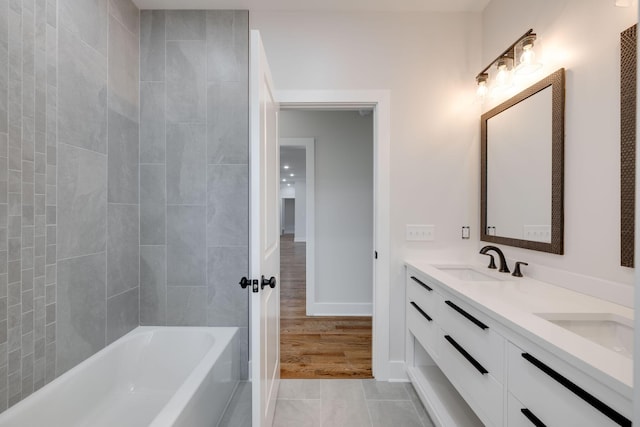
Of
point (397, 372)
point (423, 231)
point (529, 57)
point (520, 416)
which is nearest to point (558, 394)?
point (520, 416)

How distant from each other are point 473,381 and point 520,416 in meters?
0.26

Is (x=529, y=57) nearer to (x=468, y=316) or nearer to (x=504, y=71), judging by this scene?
(x=504, y=71)

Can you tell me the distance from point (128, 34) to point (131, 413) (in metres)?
2.38

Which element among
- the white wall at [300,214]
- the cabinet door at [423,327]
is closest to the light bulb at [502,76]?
the cabinet door at [423,327]

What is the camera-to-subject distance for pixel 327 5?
1.93m

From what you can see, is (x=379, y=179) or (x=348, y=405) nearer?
(x=348, y=405)

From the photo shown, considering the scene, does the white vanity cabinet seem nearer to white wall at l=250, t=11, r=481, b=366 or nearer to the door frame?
the door frame

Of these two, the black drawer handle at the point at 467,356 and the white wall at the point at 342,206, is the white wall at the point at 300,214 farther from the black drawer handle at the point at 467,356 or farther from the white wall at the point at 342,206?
the black drawer handle at the point at 467,356

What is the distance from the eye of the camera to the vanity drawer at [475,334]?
1.01 metres

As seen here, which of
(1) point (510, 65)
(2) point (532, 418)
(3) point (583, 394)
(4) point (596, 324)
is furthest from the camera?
(1) point (510, 65)

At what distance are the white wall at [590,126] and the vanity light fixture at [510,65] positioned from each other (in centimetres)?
7

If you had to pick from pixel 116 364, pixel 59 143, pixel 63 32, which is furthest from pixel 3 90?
pixel 116 364

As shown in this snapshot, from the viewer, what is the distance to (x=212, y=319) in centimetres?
200

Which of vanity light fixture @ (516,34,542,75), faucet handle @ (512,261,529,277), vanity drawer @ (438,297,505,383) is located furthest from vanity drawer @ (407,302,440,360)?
vanity light fixture @ (516,34,542,75)
